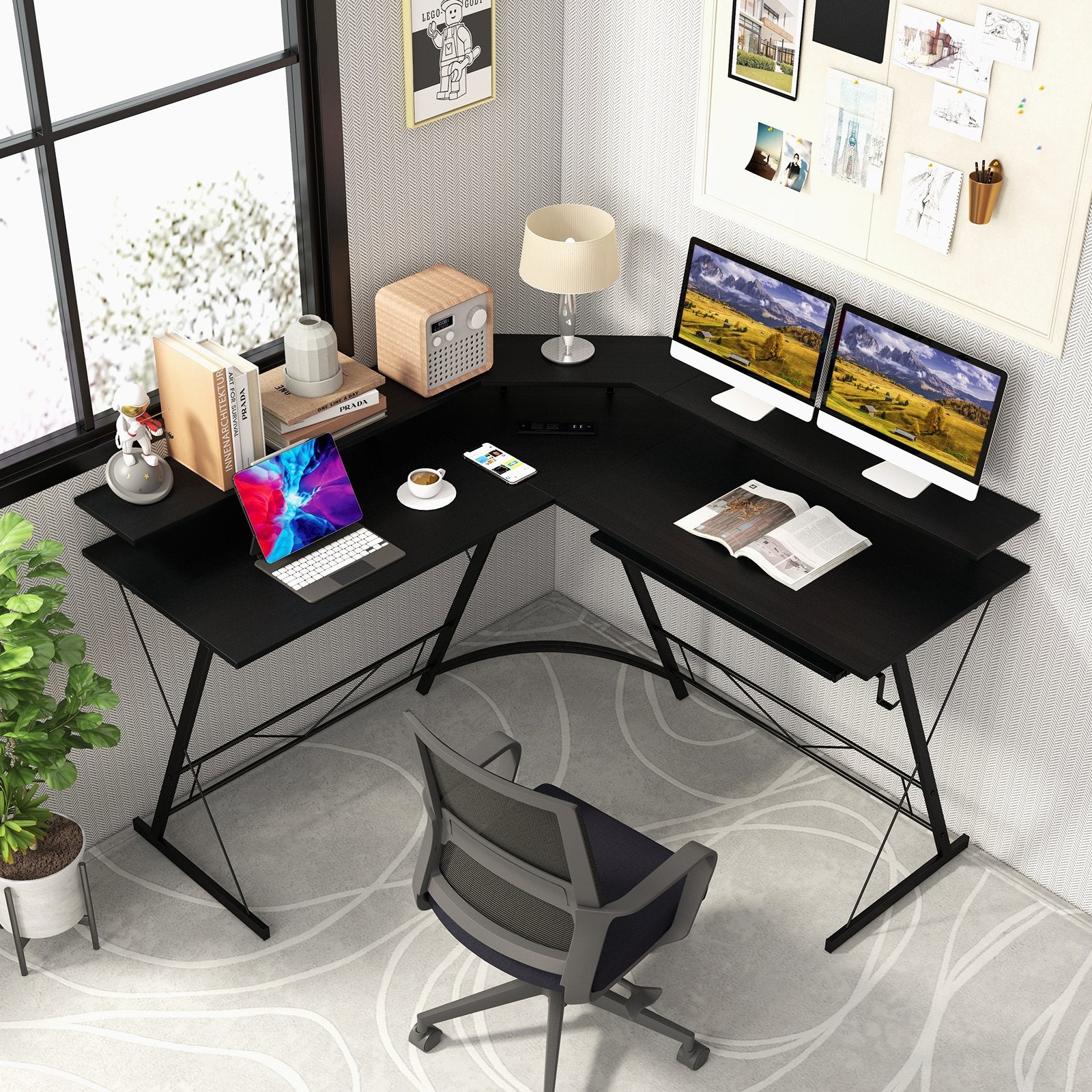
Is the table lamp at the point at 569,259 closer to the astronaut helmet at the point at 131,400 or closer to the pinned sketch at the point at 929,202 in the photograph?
the pinned sketch at the point at 929,202

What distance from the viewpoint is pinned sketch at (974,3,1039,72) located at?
2975mm

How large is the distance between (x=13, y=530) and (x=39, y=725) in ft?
1.61

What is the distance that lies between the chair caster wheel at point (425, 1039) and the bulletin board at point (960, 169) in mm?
2063

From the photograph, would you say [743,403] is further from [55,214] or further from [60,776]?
[60,776]

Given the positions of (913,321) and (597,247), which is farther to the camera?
(597,247)

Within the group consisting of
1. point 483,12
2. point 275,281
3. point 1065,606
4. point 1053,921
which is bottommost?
point 1053,921

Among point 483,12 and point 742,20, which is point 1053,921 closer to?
point 742,20

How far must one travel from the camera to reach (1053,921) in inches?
147

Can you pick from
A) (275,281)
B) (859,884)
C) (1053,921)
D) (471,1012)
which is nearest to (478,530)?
(275,281)

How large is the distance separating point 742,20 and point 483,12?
0.69 metres

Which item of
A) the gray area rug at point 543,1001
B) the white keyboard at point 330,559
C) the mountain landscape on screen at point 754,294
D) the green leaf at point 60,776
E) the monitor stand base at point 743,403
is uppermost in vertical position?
the mountain landscape on screen at point 754,294

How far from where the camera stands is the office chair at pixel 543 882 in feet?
9.01

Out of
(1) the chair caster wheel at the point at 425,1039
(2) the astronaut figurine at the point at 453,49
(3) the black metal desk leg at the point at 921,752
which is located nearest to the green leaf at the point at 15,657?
(1) the chair caster wheel at the point at 425,1039

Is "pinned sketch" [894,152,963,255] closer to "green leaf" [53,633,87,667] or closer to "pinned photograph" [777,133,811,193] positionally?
"pinned photograph" [777,133,811,193]
